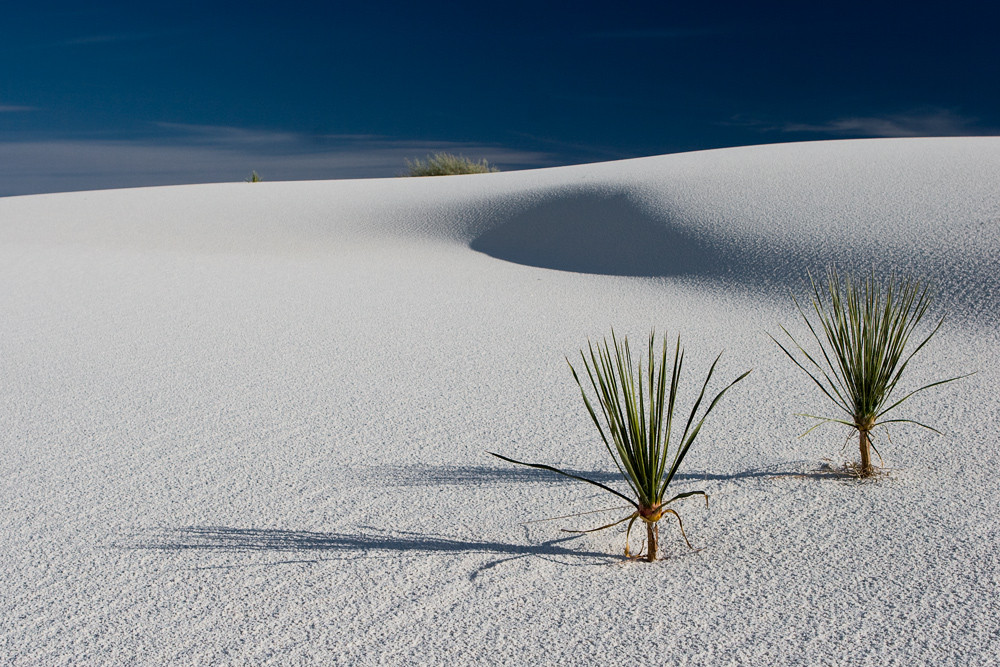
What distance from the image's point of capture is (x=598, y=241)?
22.0ft

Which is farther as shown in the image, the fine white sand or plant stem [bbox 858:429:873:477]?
plant stem [bbox 858:429:873:477]

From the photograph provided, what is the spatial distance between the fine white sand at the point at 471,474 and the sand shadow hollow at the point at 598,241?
0.29 feet

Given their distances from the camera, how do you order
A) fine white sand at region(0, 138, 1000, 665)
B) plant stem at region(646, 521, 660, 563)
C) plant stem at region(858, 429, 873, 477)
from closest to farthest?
fine white sand at region(0, 138, 1000, 665) → plant stem at region(646, 521, 660, 563) → plant stem at region(858, 429, 873, 477)

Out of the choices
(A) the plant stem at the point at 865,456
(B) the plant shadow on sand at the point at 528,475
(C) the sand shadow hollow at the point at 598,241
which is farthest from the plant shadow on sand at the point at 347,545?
(C) the sand shadow hollow at the point at 598,241

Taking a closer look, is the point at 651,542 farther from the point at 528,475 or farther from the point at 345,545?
the point at 345,545

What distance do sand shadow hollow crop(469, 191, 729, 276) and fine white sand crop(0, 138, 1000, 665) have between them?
0.09 metres

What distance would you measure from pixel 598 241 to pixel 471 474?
4808mm

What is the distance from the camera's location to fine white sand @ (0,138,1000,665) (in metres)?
1.45

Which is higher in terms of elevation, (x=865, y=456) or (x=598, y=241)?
(x=598, y=241)

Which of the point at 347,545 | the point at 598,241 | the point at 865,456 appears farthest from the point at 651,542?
the point at 598,241

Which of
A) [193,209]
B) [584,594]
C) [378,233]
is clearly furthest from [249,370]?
[193,209]

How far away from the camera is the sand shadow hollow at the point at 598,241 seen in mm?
5816

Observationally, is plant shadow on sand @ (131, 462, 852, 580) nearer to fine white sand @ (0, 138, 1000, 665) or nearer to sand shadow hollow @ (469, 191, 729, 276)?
fine white sand @ (0, 138, 1000, 665)

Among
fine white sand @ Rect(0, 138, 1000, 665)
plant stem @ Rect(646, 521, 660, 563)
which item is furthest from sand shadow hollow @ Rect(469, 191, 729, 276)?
plant stem @ Rect(646, 521, 660, 563)
